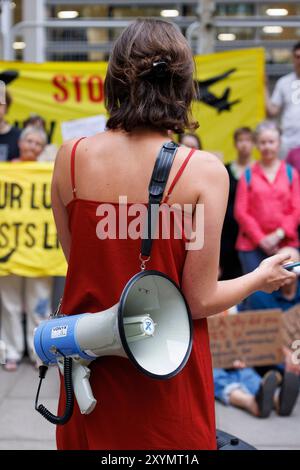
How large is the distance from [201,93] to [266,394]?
312cm

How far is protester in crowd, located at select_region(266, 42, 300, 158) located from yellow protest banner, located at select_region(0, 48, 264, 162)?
210 mm

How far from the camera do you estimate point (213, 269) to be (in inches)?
80.9

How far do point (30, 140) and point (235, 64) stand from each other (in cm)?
205

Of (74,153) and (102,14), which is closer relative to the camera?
(74,153)

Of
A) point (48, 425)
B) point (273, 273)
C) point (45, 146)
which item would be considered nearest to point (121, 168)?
point (273, 273)

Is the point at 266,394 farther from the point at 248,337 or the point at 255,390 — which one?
the point at 248,337

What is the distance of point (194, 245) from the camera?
79.8 inches

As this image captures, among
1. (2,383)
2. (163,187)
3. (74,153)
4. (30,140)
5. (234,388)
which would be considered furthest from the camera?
(30,140)

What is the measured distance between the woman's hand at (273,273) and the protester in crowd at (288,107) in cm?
460

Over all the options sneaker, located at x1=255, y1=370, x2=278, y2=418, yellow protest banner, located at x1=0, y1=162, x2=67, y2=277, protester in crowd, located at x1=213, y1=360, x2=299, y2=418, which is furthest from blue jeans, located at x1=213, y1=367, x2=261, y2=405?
yellow protest banner, located at x1=0, y1=162, x2=67, y2=277

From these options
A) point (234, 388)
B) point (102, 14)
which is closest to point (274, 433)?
point (234, 388)

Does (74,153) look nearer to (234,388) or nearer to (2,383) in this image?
(234,388)

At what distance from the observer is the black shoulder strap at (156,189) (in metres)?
1.96

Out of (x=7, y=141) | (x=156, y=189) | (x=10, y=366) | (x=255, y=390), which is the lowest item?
(x=10, y=366)
